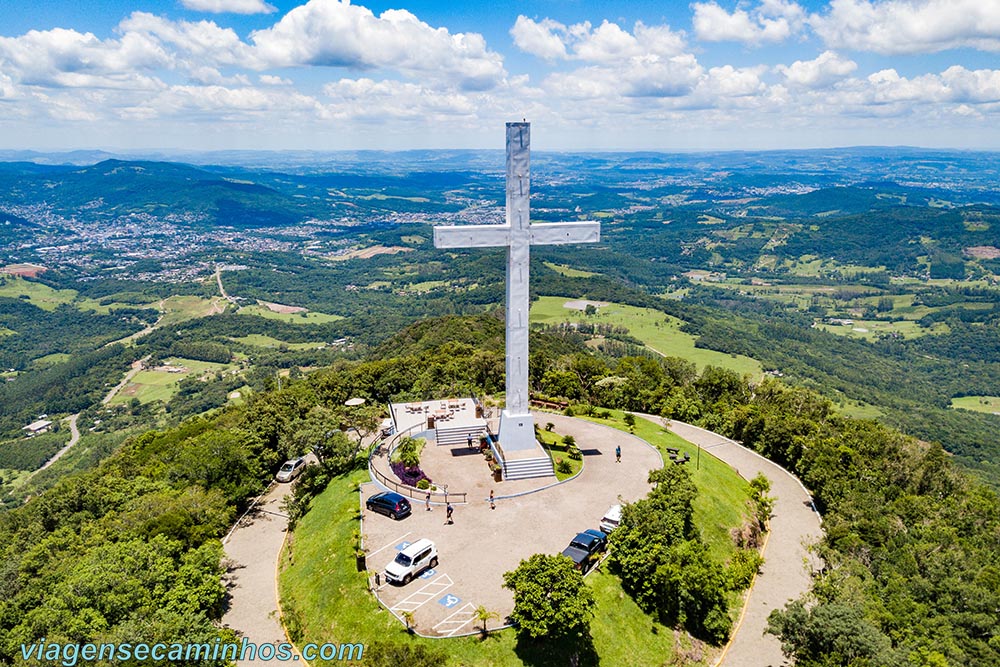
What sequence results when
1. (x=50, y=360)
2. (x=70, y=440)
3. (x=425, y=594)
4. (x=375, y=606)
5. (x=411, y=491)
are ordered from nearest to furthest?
(x=375, y=606), (x=425, y=594), (x=411, y=491), (x=70, y=440), (x=50, y=360)

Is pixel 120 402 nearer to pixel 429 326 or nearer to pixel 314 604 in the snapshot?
pixel 429 326

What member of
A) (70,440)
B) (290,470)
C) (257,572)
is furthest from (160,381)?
(257,572)

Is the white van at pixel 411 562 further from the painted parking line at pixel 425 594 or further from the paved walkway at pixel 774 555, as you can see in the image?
the paved walkway at pixel 774 555

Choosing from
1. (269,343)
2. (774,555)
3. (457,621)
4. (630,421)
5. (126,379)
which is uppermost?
(457,621)

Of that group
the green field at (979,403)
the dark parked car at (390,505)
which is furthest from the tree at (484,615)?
the green field at (979,403)

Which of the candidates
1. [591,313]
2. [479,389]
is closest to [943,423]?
[591,313]

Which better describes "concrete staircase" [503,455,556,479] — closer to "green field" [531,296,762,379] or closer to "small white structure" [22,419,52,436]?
"green field" [531,296,762,379]

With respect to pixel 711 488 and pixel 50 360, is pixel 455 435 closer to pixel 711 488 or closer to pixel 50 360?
pixel 711 488

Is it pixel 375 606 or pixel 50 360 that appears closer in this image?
pixel 375 606
